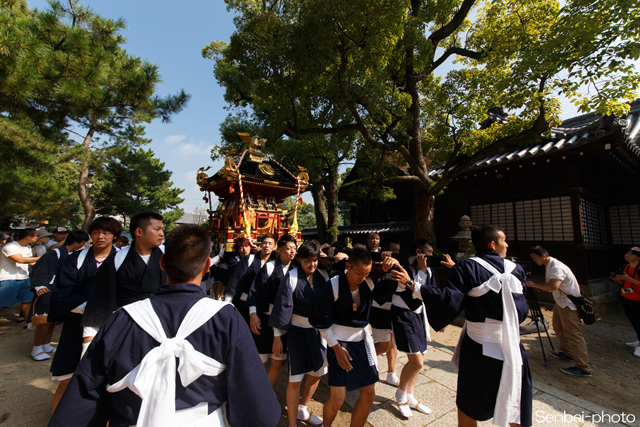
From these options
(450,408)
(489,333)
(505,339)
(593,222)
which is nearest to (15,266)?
(450,408)

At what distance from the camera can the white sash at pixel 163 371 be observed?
1164 mm

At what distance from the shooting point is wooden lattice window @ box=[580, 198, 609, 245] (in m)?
7.07

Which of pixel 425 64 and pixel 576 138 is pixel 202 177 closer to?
pixel 425 64

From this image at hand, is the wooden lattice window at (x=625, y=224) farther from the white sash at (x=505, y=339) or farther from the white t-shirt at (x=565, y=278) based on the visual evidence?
the white sash at (x=505, y=339)

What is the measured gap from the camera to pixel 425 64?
7117 millimetres

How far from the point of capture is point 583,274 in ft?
22.0

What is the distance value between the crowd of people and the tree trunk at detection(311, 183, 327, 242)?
7248mm

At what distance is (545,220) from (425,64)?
4981 mm

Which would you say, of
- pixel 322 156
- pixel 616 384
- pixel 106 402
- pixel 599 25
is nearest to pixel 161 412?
pixel 106 402

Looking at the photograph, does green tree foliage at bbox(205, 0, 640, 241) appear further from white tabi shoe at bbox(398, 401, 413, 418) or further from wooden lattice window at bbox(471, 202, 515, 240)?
white tabi shoe at bbox(398, 401, 413, 418)

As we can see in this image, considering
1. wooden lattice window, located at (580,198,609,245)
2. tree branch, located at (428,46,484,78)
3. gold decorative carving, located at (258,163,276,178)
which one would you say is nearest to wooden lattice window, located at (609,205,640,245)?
wooden lattice window, located at (580,198,609,245)

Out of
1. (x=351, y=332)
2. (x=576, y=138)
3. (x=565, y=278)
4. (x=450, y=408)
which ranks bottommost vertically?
(x=450, y=408)

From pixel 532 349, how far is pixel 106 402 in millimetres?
5803

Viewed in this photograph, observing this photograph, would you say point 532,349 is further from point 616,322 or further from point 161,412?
point 161,412
